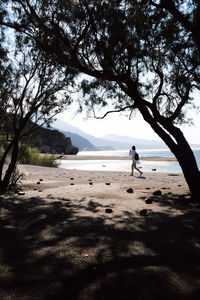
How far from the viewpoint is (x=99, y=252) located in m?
4.07

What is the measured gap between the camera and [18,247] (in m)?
4.29

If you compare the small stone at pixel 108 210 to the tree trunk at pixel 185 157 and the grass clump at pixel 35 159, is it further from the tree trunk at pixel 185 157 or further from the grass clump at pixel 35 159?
the grass clump at pixel 35 159

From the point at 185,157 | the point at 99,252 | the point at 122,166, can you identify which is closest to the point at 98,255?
the point at 99,252

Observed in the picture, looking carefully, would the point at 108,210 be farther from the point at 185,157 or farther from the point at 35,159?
the point at 35,159

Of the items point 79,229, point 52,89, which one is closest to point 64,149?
point 52,89

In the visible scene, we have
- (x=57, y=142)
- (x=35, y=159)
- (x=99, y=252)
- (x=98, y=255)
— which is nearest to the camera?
(x=98, y=255)

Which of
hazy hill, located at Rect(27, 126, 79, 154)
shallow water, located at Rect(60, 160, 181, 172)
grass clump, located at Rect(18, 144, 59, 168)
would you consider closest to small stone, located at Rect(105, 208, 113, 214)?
shallow water, located at Rect(60, 160, 181, 172)

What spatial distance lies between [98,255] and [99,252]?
0.11 m

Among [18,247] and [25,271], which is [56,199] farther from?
[25,271]

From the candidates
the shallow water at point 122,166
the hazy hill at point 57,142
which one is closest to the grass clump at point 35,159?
the shallow water at point 122,166

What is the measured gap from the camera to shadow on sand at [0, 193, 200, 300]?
299 cm

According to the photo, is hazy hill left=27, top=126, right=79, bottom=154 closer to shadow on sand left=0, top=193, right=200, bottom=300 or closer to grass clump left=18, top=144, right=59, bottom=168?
grass clump left=18, top=144, right=59, bottom=168

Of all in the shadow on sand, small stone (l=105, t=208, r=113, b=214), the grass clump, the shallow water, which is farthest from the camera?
the shallow water

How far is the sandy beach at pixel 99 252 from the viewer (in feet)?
9.86
